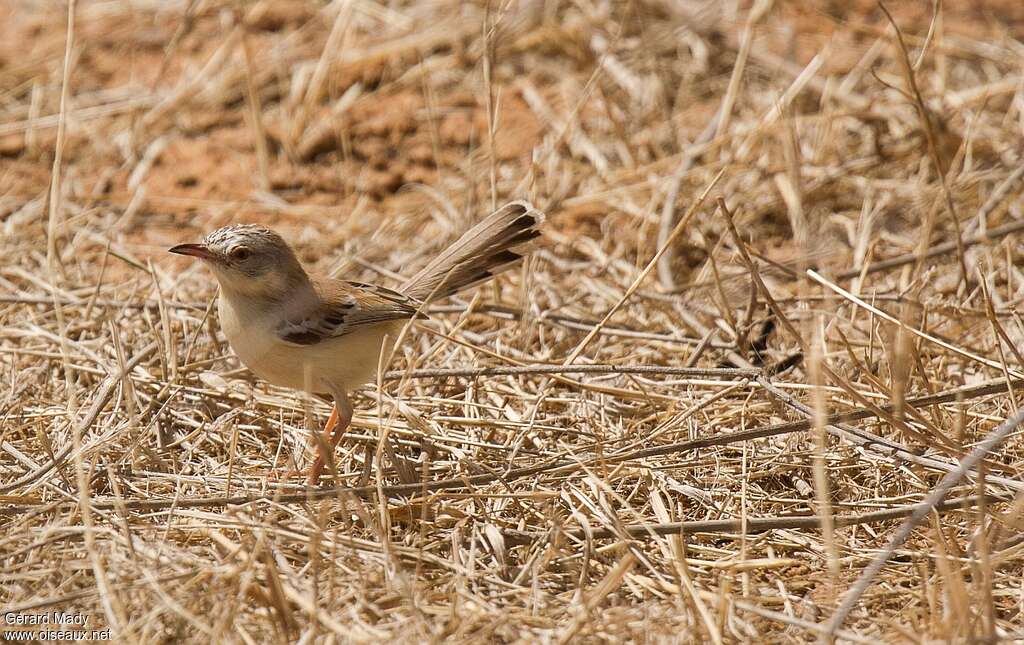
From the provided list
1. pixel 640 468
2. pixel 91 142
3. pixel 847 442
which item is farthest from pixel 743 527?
pixel 91 142

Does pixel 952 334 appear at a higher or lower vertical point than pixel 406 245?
higher

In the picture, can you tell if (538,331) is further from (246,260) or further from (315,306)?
(246,260)

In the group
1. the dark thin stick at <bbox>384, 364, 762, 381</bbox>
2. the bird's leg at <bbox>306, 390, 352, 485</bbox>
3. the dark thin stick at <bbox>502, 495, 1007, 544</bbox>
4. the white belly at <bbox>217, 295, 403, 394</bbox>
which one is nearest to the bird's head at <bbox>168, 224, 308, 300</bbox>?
the white belly at <bbox>217, 295, 403, 394</bbox>

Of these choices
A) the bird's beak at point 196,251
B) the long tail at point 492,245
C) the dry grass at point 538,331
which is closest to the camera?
the dry grass at point 538,331

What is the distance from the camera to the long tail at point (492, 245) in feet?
17.4

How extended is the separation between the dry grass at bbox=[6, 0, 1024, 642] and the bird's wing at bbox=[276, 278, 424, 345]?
0.33 meters

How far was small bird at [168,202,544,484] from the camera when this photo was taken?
4797 mm

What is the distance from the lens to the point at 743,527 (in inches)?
162

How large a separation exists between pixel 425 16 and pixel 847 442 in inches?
238

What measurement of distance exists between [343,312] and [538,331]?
4.59ft

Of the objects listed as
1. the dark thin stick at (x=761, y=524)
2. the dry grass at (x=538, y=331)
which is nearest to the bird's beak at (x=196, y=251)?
the dry grass at (x=538, y=331)

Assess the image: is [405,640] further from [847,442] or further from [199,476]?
[847,442]

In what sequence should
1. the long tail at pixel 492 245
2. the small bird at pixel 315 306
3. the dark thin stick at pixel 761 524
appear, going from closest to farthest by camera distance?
the dark thin stick at pixel 761 524 < the small bird at pixel 315 306 < the long tail at pixel 492 245

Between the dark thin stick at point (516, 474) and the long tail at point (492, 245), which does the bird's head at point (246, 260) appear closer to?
the long tail at point (492, 245)
